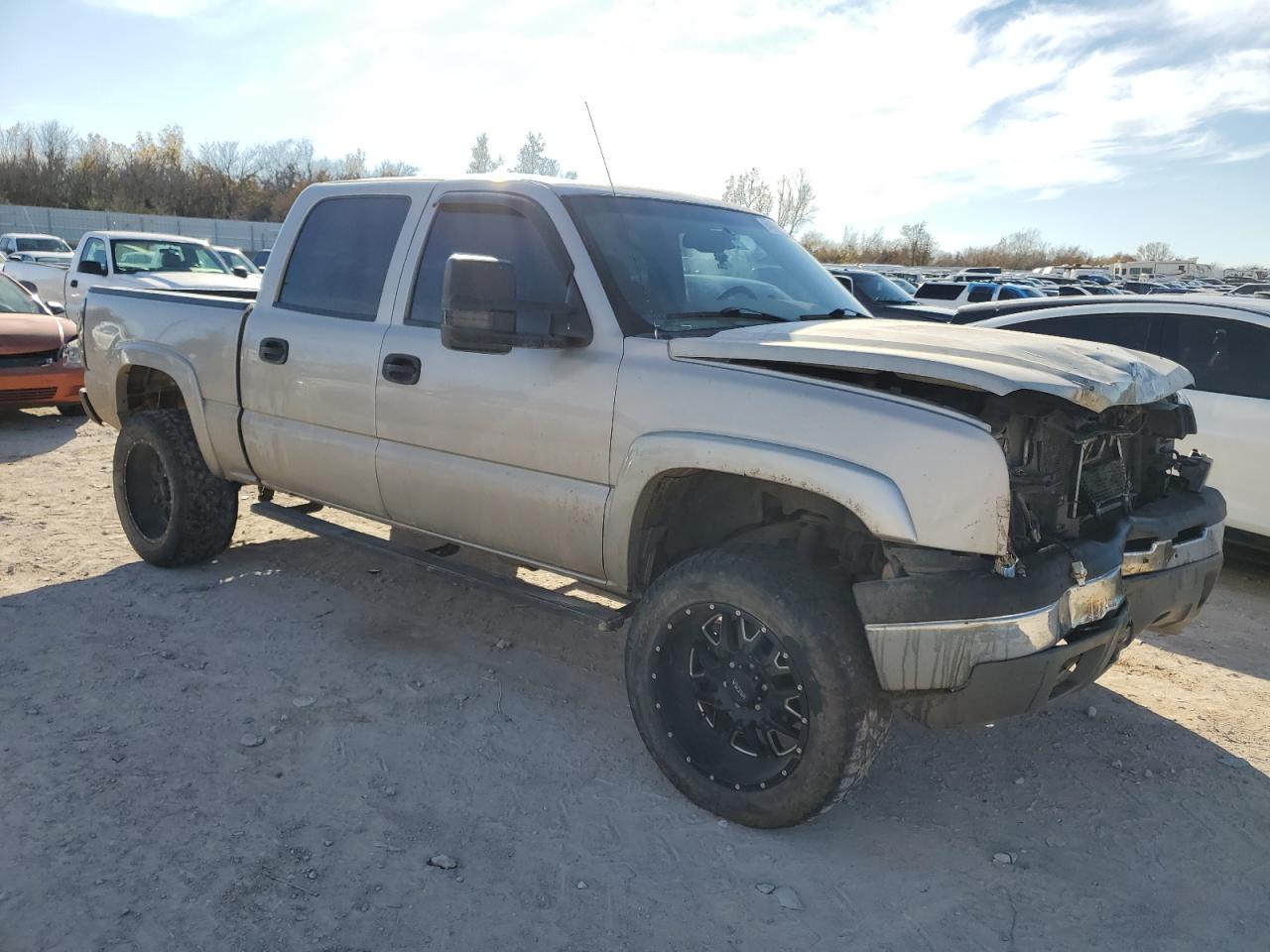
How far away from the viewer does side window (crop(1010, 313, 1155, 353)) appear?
6305 mm

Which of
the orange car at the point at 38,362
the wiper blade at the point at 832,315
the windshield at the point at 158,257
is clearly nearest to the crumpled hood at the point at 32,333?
the orange car at the point at 38,362

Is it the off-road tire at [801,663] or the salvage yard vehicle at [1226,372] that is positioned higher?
the salvage yard vehicle at [1226,372]

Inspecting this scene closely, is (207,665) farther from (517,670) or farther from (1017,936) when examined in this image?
(1017,936)

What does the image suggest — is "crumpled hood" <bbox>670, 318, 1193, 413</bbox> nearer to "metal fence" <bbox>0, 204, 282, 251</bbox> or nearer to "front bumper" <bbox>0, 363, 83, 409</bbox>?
"front bumper" <bbox>0, 363, 83, 409</bbox>

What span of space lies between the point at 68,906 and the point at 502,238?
264 centimetres

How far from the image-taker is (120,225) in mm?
44594

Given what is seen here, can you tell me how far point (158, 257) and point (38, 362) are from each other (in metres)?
5.01

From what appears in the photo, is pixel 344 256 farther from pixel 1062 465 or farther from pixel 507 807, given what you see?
pixel 1062 465

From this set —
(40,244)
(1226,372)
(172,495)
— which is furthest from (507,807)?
(40,244)

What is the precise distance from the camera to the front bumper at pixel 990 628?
274 cm

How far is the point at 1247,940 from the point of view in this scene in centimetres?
277

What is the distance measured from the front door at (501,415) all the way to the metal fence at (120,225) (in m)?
44.0

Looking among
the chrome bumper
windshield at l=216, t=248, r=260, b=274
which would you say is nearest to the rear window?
windshield at l=216, t=248, r=260, b=274

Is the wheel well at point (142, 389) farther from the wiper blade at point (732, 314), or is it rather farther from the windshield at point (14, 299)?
the windshield at point (14, 299)
